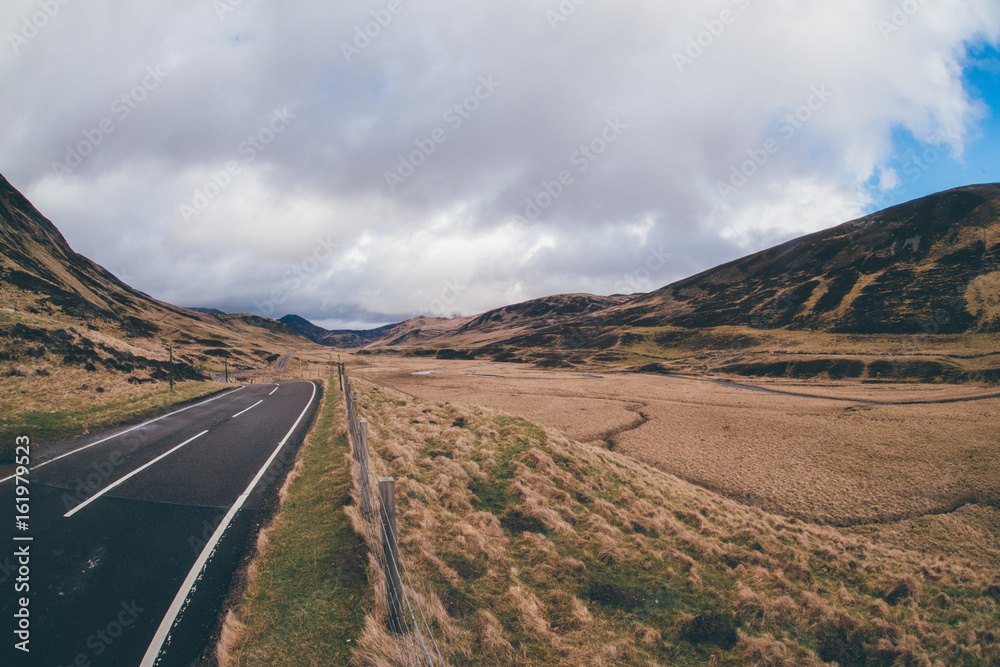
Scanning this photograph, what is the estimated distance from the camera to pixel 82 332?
28.2 meters

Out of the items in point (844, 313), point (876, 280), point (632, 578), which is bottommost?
point (632, 578)

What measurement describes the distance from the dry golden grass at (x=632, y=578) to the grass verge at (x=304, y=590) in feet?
2.01

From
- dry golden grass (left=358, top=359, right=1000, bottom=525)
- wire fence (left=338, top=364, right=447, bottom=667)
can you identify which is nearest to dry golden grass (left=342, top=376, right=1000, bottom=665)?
wire fence (left=338, top=364, right=447, bottom=667)

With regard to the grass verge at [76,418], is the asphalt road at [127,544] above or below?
below

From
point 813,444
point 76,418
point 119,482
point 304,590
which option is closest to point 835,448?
point 813,444

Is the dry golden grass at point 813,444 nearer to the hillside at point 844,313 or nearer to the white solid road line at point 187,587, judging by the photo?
the white solid road line at point 187,587

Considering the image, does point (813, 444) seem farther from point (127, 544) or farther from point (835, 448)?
point (127, 544)

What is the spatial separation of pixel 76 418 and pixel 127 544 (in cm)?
1399

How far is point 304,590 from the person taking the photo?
6.81m

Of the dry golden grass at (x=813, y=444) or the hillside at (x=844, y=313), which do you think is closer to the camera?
the dry golden grass at (x=813, y=444)

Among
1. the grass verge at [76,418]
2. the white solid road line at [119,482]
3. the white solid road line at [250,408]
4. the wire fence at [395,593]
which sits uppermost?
the grass verge at [76,418]

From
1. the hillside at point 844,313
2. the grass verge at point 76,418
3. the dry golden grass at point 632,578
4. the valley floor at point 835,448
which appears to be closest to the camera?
the dry golden grass at point 632,578

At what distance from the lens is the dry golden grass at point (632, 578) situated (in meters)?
7.84

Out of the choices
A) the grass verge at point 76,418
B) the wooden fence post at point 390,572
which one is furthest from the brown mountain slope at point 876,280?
the grass verge at point 76,418
